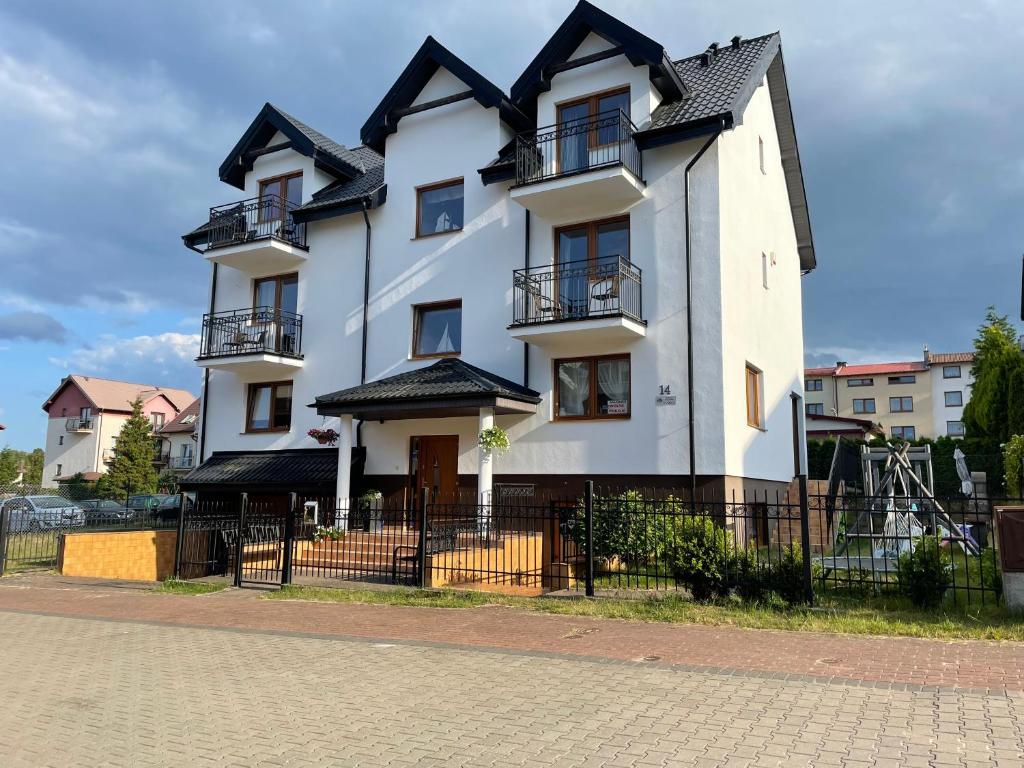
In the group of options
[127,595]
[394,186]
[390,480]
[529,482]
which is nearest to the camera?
[127,595]

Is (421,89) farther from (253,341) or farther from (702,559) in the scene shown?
(702,559)

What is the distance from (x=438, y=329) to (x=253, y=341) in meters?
5.34

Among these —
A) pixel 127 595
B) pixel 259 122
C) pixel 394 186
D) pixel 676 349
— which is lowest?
pixel 127 595

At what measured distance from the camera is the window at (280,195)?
69.9 ft

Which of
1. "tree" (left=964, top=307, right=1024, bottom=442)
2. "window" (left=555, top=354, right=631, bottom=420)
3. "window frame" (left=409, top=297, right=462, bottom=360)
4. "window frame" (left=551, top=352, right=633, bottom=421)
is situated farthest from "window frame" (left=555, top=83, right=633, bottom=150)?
"tree" (left=964, top=307, right=1024, bottom=442)

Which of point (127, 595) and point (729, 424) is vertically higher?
point (729, 424)

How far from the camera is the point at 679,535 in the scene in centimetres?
977

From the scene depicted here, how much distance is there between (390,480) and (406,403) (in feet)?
10.2

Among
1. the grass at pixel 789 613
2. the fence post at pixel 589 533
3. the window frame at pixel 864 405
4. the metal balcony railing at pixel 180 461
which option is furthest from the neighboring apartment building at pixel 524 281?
the window frame at pixel 864 405

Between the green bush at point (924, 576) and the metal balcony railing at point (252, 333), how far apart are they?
50.4 feet

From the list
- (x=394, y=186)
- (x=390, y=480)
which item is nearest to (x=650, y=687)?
(x=390, y=480)

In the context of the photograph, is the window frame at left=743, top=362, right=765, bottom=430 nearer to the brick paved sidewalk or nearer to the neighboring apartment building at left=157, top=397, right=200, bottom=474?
the brick paved sidewalk

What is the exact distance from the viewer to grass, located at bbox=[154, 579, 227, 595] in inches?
485

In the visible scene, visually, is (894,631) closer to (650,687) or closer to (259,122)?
(650,687)
